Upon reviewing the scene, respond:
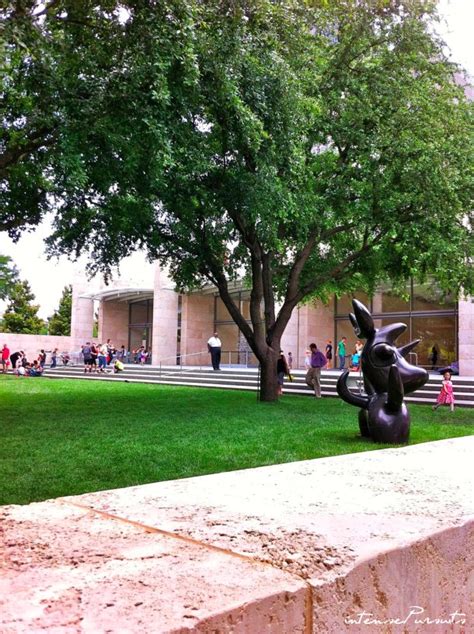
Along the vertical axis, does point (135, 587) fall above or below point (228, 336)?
below

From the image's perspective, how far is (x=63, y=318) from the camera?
6231 centimetres

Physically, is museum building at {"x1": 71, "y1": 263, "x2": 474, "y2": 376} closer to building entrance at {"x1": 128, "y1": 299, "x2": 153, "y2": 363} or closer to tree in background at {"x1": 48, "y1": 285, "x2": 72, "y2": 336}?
building entrance at {"x1": 128, "y1": 299, "x2": 153, "y2": 363}

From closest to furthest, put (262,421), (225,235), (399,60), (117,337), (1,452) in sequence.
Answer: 1. (1,452)
2. (262,421)
3. (399,60)
4. (225,235)
5. (117,337)

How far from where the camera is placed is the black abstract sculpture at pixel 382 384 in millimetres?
9328

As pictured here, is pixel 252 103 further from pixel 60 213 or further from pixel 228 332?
pixel 228 332

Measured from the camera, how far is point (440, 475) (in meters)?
4.25


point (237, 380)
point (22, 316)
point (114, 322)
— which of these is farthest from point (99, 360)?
point (22, 316)

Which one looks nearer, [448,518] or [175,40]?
[448,518]

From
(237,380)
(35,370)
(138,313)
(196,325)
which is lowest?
(35,370)

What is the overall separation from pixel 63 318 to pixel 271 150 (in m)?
55.3

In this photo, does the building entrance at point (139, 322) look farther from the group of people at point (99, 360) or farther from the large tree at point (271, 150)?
the large tree at point (271, 150)

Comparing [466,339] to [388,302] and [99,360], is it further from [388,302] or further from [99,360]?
[99,360]

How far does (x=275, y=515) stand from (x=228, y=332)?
36.7 metres

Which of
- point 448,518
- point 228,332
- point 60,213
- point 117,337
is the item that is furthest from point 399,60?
point 117,337
